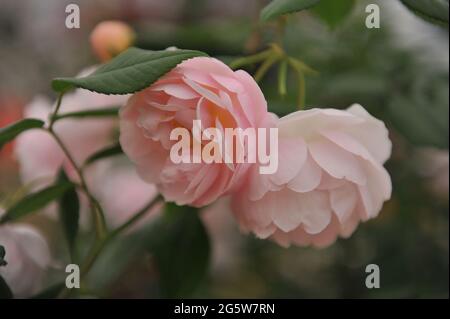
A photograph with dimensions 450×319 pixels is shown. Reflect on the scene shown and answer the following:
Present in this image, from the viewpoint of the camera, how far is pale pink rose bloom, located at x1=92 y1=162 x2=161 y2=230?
64cm

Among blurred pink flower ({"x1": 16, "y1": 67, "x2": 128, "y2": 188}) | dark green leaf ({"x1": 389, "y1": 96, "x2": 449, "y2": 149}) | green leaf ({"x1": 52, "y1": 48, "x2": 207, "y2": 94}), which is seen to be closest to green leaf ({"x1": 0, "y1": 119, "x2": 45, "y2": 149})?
green leaf ({"x1": 52, "y1": 48, "x2": 207, "y2": 94})

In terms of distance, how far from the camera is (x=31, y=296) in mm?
401

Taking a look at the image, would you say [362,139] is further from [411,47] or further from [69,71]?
[69,71]

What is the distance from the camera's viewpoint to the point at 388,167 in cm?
65

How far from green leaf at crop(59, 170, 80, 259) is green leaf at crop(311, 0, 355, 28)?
182mm

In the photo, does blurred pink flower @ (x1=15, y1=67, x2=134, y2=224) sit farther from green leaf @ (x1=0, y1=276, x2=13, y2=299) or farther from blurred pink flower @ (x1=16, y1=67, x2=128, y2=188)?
green leaf @ (x1=0, y1=276, x2=13, y2=299)

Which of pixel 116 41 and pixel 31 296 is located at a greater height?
pixel 116 41

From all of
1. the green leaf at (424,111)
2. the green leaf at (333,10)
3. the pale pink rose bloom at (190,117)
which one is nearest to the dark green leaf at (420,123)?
the green leaf at (424,111)

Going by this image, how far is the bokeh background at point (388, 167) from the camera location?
0.54m

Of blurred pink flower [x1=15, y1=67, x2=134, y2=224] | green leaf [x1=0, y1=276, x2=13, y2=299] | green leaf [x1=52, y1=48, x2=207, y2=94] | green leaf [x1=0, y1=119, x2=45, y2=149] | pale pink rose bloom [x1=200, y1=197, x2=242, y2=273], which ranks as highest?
green leaf [x1=52, y1=48, x2=207, y2=94]

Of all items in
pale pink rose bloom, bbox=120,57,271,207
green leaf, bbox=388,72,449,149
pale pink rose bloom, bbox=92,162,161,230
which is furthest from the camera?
pale pink rose bloom, bbox=92,162,161,230

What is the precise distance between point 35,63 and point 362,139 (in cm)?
80

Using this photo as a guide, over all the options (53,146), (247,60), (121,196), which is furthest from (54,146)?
(247,60)
